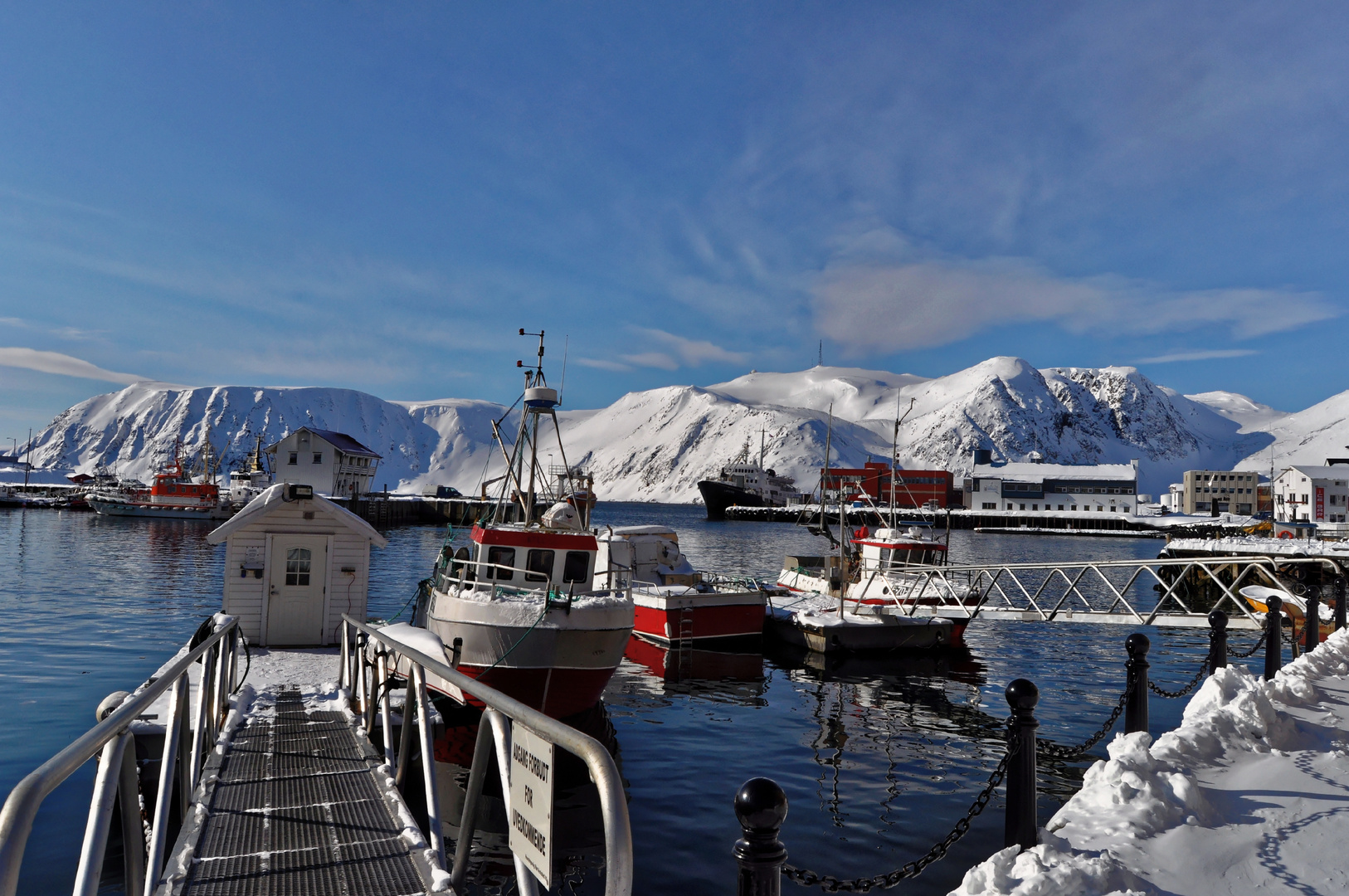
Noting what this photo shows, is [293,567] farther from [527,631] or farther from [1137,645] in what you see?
[1137,645]

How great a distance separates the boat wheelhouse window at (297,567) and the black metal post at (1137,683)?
15596 mm

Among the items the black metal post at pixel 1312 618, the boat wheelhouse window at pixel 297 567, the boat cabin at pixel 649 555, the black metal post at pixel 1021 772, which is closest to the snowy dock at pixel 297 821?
the black metal post at pixel 1021 772

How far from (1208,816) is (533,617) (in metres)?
11.2

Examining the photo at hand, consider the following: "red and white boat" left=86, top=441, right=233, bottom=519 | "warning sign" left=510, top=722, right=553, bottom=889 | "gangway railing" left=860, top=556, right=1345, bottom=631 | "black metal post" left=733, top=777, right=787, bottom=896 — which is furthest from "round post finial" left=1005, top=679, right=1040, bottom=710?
"red and white boat" left=86, top=441, right=233, bottom=519

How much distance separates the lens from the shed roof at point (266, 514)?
1697 cm

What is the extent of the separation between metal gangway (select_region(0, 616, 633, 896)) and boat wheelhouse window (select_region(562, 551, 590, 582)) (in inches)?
271

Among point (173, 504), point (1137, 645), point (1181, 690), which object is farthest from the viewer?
point (173, 504)

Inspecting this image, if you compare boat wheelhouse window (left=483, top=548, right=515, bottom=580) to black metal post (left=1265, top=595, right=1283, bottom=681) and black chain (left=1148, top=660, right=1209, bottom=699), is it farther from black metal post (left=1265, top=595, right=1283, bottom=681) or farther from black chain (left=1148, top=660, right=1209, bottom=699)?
black metal post (left=1265, top=595, right=1283, bottom=681)

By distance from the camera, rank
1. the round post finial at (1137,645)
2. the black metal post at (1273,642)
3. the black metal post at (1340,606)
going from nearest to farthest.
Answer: the round post finial at (1137,645) → the black metal post at (1273,642) → the black metal post at (1340,606)

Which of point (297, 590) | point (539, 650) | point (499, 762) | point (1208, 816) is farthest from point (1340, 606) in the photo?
point (297, 590)

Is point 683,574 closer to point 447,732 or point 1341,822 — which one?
point 447,732

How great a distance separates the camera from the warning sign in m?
3.47

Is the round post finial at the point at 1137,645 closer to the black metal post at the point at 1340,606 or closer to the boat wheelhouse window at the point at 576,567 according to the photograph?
the boat wheelhouse window at the point at 576,567

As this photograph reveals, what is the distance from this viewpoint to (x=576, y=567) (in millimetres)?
17766
